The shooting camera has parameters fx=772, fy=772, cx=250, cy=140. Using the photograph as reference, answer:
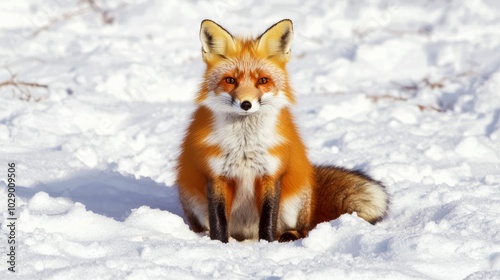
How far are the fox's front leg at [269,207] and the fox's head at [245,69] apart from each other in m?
0.41

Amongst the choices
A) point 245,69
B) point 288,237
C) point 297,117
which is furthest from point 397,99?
point 245,69

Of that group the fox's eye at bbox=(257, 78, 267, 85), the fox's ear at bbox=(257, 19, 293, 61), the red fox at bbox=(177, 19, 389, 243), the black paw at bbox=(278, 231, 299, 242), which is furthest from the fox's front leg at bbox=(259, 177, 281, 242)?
the fox's ear at bbox=(257, 19, 293, 61)

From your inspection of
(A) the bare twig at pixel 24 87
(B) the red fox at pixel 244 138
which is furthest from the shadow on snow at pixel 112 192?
(A) the bare twig at pixel 24 87

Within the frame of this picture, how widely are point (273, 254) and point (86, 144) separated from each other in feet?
9.05

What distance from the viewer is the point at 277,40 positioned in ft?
13.7

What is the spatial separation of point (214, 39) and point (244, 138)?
557 millimetres

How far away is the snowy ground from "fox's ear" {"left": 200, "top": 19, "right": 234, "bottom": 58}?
94cm

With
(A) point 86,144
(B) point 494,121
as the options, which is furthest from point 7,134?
(B) point 494,121

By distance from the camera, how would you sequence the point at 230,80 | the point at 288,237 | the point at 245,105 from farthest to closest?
the point at 288,237 → the point at 230,80 → the point at 245,105

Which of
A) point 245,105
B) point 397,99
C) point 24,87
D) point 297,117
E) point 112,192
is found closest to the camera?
point 245,105

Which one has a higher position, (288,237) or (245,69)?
(245,69)

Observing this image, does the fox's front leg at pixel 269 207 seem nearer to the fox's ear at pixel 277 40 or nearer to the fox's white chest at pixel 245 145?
the fox's white chest at pixel 245 145

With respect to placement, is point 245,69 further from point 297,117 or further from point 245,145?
point 297,117

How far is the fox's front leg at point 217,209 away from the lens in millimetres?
4125
